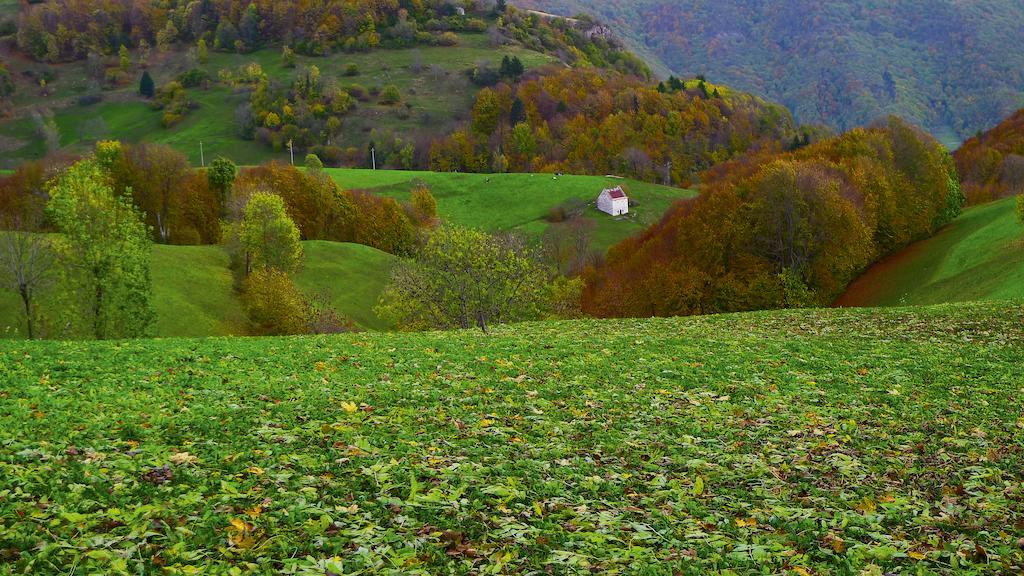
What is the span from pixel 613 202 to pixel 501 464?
456 ft

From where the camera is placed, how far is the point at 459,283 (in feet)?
162

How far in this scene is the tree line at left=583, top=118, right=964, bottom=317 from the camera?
73375 mm

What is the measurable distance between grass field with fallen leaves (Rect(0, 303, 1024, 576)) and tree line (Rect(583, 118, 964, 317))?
50968 mm

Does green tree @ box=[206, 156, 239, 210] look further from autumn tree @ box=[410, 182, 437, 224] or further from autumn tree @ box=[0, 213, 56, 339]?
autumn tree @ box=[0, 213, 56, 339]

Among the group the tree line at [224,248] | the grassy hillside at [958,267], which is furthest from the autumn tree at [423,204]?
the grassy hillside at [958,267]

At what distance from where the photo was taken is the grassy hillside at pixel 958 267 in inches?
2302

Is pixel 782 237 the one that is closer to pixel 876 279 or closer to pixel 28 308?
pixel 876 279

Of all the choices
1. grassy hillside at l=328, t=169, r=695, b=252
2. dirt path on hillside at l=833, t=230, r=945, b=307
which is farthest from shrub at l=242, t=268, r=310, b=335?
grassy hillside at l=328, t=169, r=695, b=252

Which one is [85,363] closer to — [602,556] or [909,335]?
[602,556]

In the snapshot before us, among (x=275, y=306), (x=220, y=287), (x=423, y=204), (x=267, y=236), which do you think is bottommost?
(x=275, y=306)

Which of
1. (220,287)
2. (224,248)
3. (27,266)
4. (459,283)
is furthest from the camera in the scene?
(224,248)

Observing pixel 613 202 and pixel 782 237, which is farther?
pixel 613 202

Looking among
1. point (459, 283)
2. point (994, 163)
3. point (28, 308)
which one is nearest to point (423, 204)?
point (28, 308)

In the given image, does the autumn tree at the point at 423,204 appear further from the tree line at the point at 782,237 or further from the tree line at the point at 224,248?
the tree line at the point at 782,237
